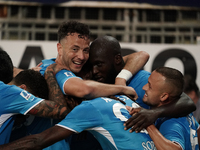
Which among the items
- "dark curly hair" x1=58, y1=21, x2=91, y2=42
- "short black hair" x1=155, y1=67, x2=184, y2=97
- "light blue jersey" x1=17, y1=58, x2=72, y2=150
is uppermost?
"dark curly hair" x1=58, y1=21, x2=91, y2=42

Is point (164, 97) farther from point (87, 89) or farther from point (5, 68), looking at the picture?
point (5, 68)

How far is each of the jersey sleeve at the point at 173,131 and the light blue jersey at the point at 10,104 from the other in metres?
1.18

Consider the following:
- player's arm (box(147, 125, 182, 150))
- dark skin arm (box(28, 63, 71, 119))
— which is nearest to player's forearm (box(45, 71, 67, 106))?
dark skin arm (box(28, 63, 71, 119))

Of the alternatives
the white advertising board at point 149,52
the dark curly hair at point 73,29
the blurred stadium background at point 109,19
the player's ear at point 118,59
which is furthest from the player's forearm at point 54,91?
the blurred stadium background at point 109,19

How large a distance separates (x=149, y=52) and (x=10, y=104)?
14.2 feet

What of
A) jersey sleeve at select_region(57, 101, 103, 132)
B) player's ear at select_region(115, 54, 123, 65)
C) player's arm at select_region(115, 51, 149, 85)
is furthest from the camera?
player's ear at select_region(115, 54, 123, 65)

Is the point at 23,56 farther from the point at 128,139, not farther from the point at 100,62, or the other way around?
the point at 128,139

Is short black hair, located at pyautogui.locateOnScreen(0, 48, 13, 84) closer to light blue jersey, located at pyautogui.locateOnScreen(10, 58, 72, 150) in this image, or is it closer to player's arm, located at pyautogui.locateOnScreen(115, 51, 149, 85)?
light blue jersey, located at pyautogui.locateOnScreen(10, 58, 72, 150)

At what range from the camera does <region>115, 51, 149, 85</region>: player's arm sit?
280cm

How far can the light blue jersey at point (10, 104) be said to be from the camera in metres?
2.06

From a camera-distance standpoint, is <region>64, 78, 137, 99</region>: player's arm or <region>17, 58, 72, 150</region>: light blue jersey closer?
<region>64, 78, 137, 99</region>: player's arm

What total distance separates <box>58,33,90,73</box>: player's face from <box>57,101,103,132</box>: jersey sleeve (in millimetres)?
752

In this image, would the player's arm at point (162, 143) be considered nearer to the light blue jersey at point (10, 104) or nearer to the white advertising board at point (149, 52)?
the light blue jersey at point (10, 104)

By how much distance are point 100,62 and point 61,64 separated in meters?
0.43
